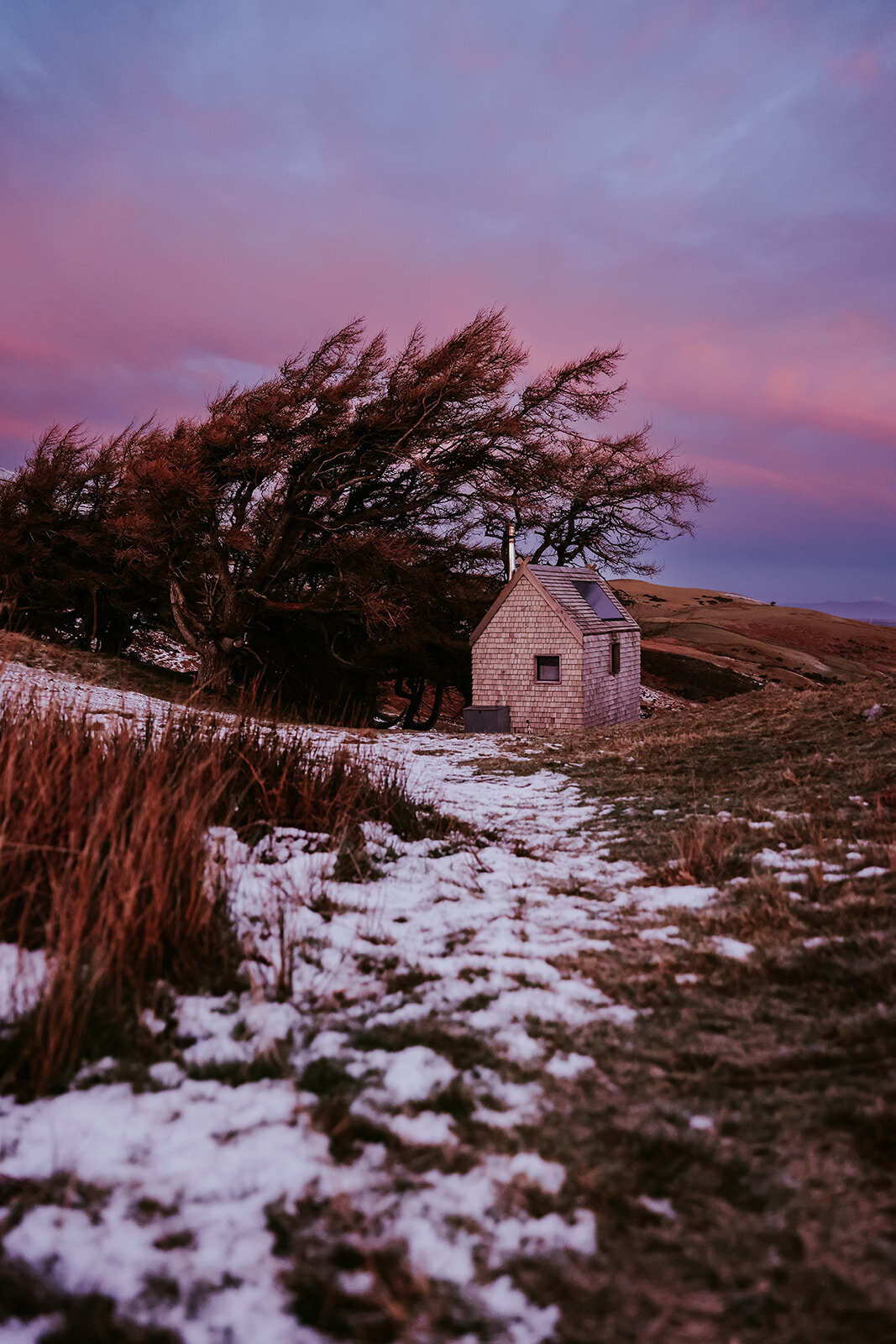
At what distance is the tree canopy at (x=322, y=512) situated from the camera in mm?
25875

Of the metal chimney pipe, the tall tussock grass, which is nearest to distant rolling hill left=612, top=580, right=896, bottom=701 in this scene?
the metal chimney pipe

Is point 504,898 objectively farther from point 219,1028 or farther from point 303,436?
point 303,436

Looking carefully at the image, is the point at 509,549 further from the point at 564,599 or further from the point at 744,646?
the point at 744,646

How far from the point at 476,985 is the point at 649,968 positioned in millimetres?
986

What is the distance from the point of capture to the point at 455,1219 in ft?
7.96

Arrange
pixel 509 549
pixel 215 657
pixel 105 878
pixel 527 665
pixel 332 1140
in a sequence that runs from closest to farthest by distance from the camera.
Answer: pixel 332 1140 → pixel 105 878 → pixel 527 665 → pixel 215 657 → pixel 509 549

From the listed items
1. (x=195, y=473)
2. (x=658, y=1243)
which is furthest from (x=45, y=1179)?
(x=195, y=473)

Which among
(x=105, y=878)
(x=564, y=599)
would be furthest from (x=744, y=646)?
(x=105, y=878)

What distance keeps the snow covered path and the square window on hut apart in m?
20.5

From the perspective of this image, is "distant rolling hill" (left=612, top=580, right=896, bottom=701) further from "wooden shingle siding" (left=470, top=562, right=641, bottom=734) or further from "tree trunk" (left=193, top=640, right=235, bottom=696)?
"tree trunk" (left=193, top=640, right=235, bottom=696)

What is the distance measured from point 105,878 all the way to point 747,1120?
3684 mm

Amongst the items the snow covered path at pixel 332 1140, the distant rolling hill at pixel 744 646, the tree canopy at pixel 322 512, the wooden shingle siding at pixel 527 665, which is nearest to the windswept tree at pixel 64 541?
the tree canopy at pixel 322 512

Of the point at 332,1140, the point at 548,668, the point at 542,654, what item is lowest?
the point at 332,1140

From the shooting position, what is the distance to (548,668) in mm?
25766
